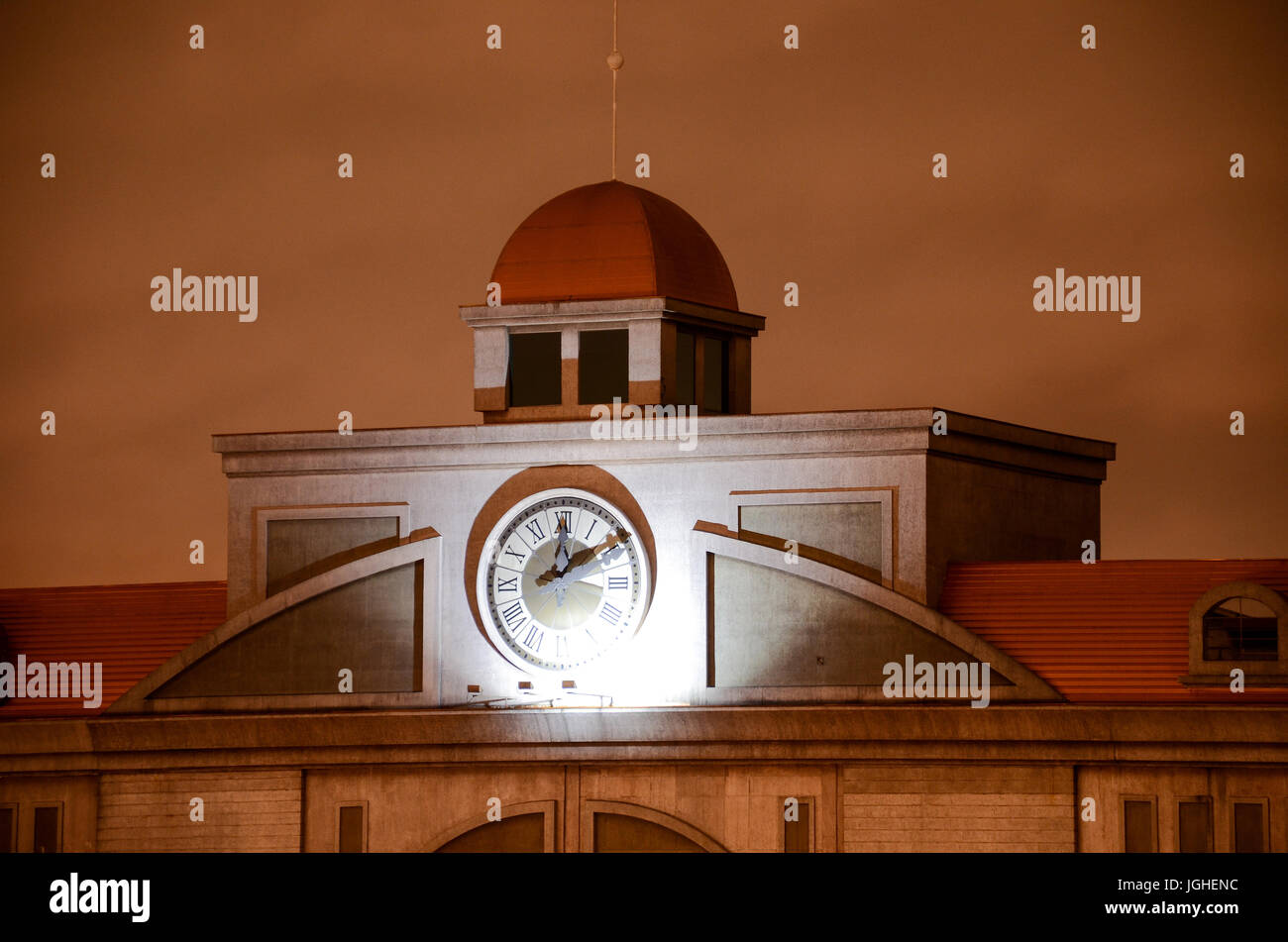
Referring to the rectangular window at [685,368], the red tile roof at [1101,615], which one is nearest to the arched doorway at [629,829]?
the red tile roof at [1101,615]

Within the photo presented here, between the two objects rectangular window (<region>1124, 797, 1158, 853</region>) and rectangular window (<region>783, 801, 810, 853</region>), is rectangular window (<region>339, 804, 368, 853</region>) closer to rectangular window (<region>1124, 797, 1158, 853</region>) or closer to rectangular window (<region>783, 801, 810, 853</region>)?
rectangular window (<region>783, 801, 810, 853</region>)

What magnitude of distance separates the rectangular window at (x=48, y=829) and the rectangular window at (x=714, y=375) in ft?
50.2

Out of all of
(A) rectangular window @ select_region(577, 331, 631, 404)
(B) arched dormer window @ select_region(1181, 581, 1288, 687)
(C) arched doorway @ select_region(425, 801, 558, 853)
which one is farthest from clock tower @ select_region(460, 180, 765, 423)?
(B) arched dormer window @ select_region(1181, 581, 1288, 687)

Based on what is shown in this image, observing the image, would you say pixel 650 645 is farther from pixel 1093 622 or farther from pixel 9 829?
pixel 9 829

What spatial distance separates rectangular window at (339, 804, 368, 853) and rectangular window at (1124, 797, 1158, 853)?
14.7 m

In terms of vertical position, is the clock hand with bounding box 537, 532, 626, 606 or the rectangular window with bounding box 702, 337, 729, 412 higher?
the rectangular window with bounding box 702, 337, 729, 412

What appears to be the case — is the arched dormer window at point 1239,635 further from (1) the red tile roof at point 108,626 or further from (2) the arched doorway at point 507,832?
(1) the red tile roof at point 108,626

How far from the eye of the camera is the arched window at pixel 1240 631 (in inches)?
2104

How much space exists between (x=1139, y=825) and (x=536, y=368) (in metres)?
15.3

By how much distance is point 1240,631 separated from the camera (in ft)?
176

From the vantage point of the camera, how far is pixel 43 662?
60.7 m

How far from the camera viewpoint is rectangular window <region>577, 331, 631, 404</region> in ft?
192
